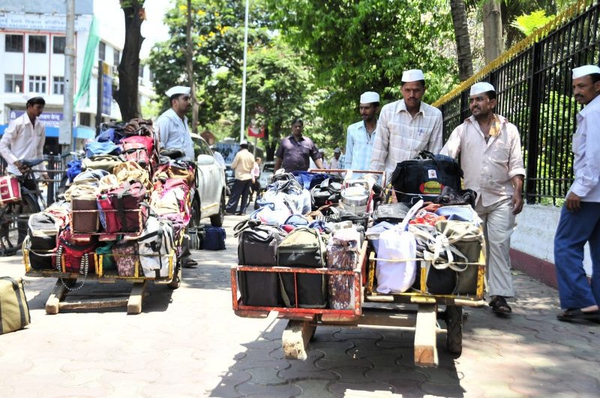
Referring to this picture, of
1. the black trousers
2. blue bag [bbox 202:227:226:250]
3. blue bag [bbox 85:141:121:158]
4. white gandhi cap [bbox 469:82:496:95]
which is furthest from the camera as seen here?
the black trousers

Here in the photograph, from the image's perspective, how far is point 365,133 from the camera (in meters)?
8.53

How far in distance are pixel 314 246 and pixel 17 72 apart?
56.8 m

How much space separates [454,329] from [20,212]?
7.51m

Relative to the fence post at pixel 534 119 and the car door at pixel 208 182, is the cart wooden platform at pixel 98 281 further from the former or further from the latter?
the car door at pixel 208 182

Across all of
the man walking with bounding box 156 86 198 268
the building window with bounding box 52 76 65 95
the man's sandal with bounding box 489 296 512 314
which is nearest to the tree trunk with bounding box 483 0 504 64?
the man walking with bounding box 156 86 198 268

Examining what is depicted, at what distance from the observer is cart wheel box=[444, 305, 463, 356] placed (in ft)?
17.1

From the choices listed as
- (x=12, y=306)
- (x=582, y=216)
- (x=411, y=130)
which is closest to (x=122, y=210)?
(x=12, y=306)

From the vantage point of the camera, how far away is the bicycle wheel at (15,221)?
10258 mm

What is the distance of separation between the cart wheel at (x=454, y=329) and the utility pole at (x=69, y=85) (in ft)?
36.2

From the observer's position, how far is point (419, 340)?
420 cm

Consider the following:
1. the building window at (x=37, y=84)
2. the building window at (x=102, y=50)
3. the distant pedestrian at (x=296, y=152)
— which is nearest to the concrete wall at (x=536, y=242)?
the distant pedestrian at (x=296, y=152)

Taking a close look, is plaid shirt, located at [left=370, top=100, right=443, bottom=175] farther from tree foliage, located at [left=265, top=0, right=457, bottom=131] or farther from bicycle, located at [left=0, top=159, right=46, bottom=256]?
tree foliage, located at [left=265, top=0, right=457, bottom=131]

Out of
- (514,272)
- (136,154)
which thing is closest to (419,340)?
(136,154)

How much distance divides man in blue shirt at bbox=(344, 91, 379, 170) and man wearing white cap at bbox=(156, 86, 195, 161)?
2179mm
